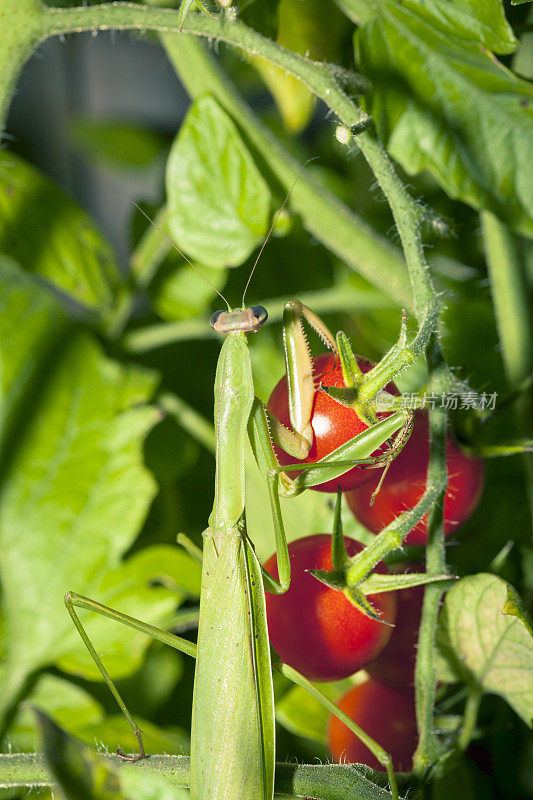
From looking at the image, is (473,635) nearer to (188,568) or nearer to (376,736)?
(376,736)

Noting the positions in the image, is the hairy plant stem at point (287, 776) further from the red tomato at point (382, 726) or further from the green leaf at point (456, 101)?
the green leaf at point (456, 101)

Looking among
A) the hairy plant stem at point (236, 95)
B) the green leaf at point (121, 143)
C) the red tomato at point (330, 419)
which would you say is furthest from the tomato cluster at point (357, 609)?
the green leaf at point (121, 143)

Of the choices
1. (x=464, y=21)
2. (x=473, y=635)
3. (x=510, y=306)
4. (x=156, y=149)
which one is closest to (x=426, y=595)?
(x=473, y=635)

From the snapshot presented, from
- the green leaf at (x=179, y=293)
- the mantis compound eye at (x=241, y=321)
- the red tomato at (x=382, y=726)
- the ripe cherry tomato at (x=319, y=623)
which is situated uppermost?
the green leaf at (x=179, y=293)

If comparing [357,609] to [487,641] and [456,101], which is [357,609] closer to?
[487,641]

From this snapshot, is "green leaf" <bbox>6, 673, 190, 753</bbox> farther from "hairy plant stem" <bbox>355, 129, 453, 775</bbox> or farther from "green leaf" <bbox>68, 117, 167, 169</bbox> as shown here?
"green leaf" <bbox>68, 117, 167, 169</bbox>

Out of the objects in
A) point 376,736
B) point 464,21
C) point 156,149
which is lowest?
point 376,736

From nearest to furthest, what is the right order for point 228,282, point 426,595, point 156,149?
point 426,595 < point 228,282 < point 156,149
